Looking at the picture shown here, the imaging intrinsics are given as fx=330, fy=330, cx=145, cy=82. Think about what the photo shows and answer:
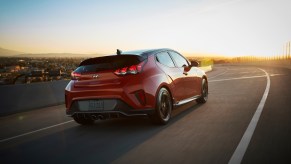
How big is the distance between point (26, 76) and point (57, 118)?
15.2 ft

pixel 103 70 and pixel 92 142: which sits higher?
pixel 103 70

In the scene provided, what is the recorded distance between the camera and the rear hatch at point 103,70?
6168mm

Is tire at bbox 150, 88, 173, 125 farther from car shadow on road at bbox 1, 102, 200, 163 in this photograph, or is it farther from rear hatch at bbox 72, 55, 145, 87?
rear hatch at bbox 72, 55, 145, 87

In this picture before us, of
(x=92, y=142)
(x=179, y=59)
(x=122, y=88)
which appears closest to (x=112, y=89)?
(x=122, y=88)

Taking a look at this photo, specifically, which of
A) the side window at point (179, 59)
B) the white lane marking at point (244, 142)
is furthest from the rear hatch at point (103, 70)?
the white lane marking at point (244, 142)

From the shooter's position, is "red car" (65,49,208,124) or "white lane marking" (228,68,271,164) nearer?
"white lane marking" (228,68,271,164)

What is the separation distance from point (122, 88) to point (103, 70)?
56 cm

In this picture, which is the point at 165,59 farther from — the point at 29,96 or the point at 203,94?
the point at 29,96

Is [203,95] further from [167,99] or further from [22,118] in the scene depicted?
[22,118]

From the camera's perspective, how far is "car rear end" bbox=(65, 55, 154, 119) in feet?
19.9

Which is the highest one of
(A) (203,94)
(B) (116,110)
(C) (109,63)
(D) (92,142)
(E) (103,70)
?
(C) (109,63)

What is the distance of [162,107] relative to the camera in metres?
6.69

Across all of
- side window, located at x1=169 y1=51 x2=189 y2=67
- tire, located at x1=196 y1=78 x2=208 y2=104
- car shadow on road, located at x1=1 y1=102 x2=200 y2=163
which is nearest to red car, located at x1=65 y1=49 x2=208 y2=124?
car shadow on road, located at x1=1 y1=102 x2=200 y2=163

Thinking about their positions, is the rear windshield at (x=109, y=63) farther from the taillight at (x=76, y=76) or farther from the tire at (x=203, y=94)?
the tire at (x=203, y=94)
